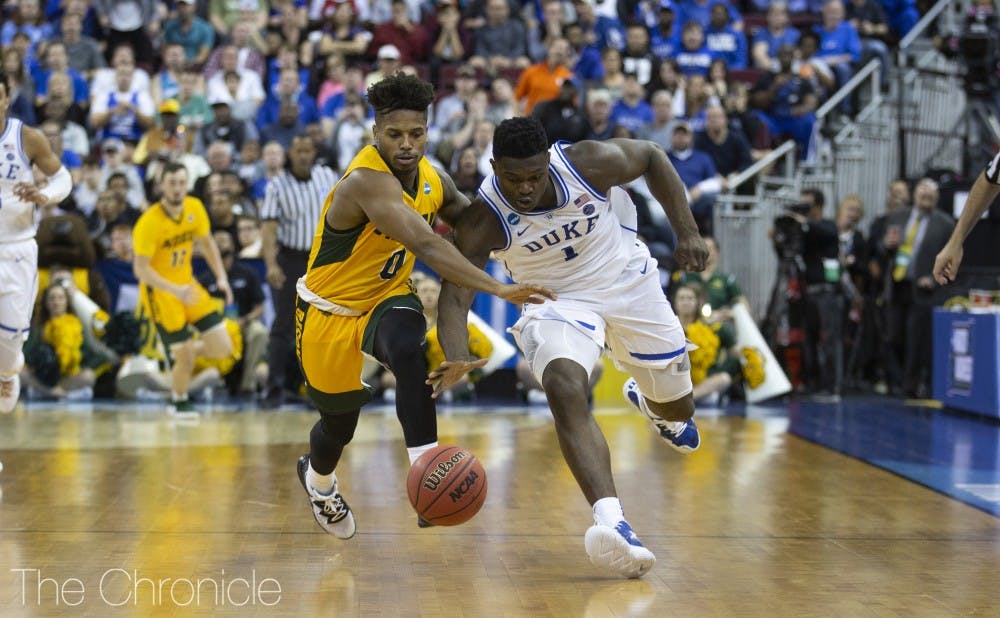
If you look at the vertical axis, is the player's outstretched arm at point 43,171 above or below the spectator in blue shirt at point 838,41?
below

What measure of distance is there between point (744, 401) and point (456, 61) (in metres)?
5.69

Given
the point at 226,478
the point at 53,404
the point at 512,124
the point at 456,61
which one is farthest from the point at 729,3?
the point at 512,124

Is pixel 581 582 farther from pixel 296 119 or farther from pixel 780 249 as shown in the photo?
pixel 296 119

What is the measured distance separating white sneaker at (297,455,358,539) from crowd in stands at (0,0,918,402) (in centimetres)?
660

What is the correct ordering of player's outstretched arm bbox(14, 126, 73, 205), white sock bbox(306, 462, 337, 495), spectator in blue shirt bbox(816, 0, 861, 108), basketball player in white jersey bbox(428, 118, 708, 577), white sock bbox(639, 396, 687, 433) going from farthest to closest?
spectator in blue shirt bbox(816, 0, 861, 108)
player's outstretched arm bbox(14, 126, 73, 205)
white sock bbox(639, 396, 687, 433)
white sock bbox(306, 462, 337, 495)
basketball player in white jersey bbox(428, 118, 708, 577)

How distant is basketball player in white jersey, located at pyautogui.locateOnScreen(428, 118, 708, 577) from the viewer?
5.20 m

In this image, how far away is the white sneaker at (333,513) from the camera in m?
5.72

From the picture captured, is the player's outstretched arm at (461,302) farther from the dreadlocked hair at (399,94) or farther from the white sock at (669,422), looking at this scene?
the white sock at (669,422)

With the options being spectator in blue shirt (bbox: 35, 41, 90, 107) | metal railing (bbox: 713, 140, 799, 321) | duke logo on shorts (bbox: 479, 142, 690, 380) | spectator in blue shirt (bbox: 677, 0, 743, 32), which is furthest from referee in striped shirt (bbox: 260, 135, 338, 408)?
spectator in blue shirt (bbox: 677, 0, 743, 32)

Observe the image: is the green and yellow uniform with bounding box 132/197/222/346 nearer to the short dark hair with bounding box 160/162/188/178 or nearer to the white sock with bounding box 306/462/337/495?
the short dark hair with bounding box 160/162/188/178

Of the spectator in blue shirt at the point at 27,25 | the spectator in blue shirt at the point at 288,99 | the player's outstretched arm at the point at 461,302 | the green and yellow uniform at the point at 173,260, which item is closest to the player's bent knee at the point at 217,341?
the green and yellow uniform at the point at 173,260

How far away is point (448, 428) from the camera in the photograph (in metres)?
9.94

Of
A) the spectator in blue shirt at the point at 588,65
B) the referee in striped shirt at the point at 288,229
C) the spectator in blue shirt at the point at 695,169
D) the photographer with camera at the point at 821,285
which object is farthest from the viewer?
the spectator in blue shirt at the point at 588,65

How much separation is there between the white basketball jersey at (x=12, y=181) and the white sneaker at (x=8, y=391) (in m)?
0.78
